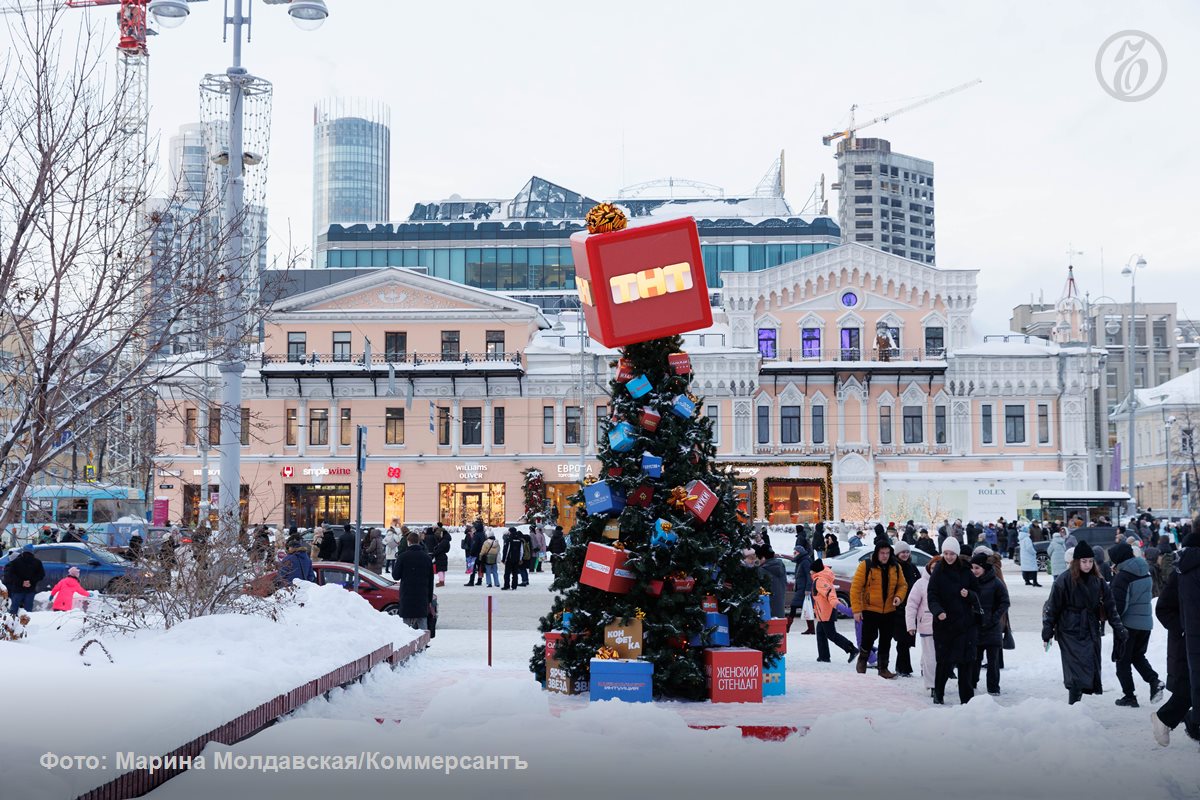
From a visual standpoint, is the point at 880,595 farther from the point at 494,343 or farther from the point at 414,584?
the point at 494,343

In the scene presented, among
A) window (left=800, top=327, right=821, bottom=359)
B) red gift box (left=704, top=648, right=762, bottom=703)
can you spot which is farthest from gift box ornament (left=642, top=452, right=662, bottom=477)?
window (left=800, top=327, right=821, bottom=359)

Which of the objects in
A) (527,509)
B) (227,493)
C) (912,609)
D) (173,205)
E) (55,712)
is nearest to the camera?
(55,712)

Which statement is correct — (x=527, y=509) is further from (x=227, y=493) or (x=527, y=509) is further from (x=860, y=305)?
(x=227, y=493)

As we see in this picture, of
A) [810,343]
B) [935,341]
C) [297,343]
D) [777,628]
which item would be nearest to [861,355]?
[810,343]

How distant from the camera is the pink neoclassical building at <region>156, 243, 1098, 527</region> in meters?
59.5

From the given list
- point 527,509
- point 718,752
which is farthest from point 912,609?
point 527,509

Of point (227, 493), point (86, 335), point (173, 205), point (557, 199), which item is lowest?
point (227, 493)

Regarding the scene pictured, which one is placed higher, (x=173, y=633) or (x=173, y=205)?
(x=173, y=205)

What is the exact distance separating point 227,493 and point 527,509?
4161cm

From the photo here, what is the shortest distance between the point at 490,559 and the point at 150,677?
864 inches

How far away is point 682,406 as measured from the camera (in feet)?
44.2

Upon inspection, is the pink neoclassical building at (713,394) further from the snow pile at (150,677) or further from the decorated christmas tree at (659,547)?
the decorated christmas tree at (659,547)

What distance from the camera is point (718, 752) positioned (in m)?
9.43

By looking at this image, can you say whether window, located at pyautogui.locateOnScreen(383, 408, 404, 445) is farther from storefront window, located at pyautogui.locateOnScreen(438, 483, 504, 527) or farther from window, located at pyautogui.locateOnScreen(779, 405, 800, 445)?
window, located at pyautogui.locateOnScreen(779, 405, 800, 445)
